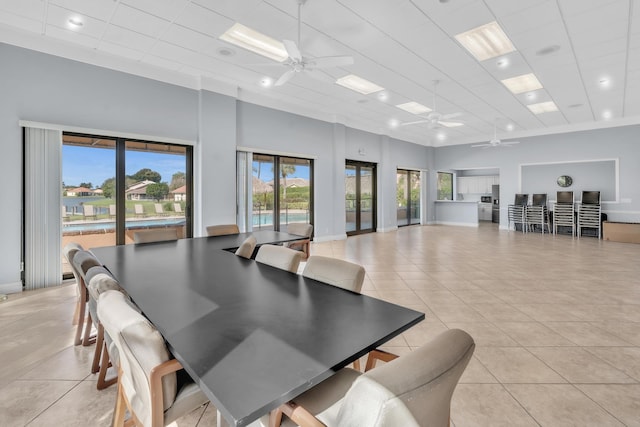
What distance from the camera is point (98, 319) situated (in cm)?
172

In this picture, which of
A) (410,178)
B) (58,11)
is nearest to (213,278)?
(58,11)

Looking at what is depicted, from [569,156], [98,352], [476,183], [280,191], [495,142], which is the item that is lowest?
[98,352]

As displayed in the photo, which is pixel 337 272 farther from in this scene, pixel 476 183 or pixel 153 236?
pixel 476 183

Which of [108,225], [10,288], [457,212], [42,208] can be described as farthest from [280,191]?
[457,212]

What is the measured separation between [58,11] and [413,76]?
16.8 ft

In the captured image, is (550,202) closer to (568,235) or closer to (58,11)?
(568,235)

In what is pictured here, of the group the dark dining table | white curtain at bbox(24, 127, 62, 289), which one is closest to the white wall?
the dark dining table

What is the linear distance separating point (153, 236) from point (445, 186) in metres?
12.4

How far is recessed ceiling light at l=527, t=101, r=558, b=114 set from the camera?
7.23 metres

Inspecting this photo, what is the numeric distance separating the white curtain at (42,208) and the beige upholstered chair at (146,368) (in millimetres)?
4117

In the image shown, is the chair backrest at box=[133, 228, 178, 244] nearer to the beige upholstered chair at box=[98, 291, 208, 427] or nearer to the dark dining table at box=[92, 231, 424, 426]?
the dark dining table at box=[92, 231, 424, 426]

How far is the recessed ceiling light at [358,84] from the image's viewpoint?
5.67 metres

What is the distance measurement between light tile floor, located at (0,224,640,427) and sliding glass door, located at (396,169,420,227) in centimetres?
620

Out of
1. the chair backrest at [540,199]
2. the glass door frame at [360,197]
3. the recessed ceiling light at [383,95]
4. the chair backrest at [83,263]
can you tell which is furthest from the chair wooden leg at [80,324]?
the chair backrest at [540,199]
